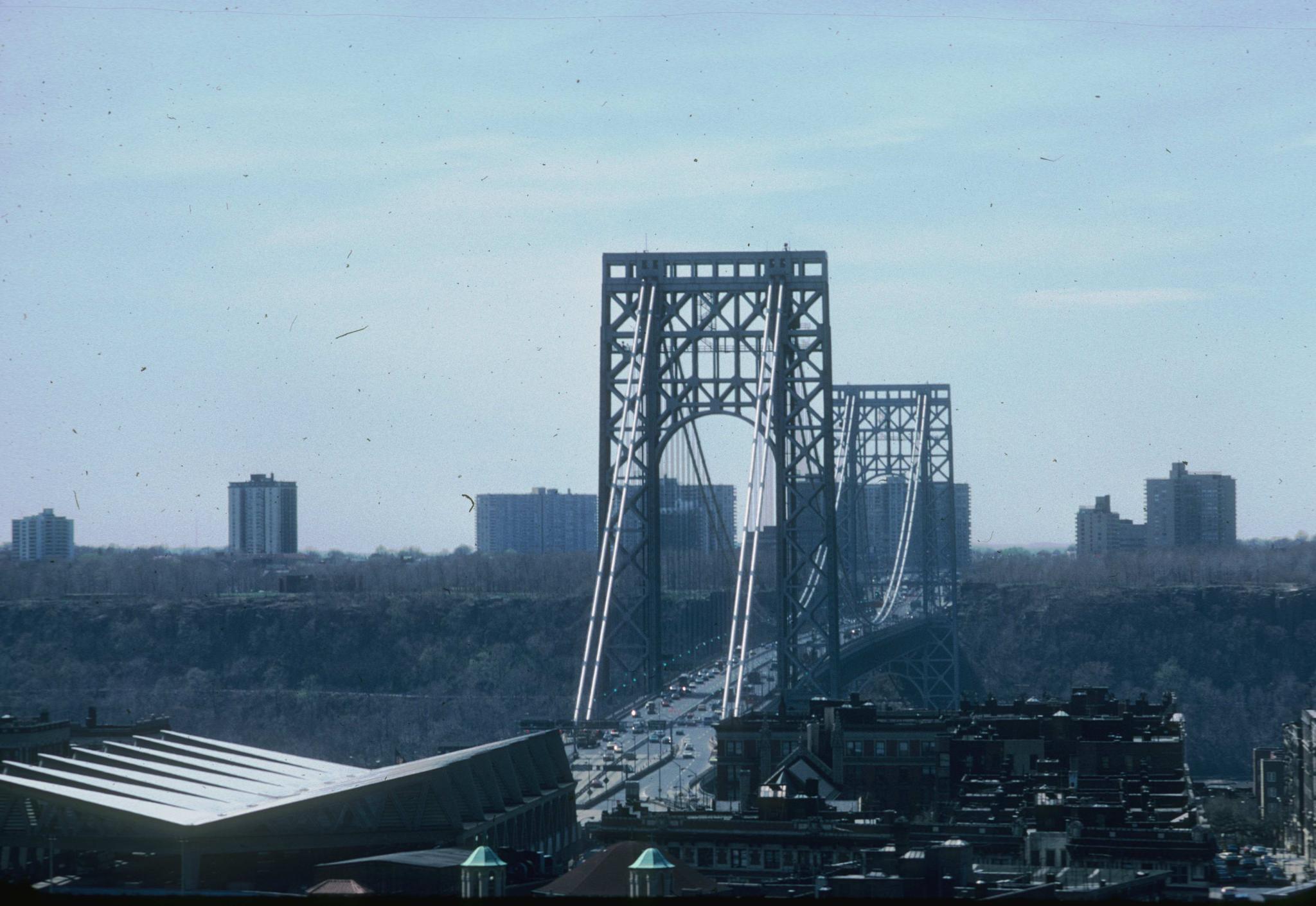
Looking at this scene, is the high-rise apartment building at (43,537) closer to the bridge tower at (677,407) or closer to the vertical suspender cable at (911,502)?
the vertical suspender cable at (911,502)

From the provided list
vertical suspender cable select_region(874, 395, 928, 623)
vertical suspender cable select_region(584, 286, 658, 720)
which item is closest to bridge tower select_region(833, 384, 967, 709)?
vertical suspender cable select_region(874, 395, 928, 623)

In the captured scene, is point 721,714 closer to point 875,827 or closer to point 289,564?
point 875,827

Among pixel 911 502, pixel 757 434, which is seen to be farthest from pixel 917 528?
pixel 757 434

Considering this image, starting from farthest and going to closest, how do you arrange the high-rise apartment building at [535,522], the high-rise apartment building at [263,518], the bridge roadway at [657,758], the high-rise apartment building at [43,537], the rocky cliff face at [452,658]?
the high-rise apartment building at [535,522], the high-rise apartment building at [263,518], the high-rise apartment building at [43,537], the rocky cliff face at [452,658], the bridge roadway at [657,758]

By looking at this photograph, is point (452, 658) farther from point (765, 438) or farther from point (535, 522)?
point (535, 522)

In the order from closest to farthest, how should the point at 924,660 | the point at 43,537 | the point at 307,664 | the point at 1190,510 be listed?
the point at 924,660 → the point at 307,664 → the point at 43,537 → the point at 1190,510

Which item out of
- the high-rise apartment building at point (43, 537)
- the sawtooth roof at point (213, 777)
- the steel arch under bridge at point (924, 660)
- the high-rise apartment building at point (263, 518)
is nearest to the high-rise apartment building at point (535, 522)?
the high-rise apartment building at point (263, 518)
